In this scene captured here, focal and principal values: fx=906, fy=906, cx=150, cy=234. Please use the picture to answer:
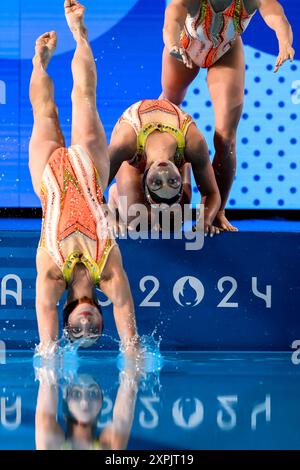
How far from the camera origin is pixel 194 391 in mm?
3148

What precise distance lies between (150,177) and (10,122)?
1.87 meters

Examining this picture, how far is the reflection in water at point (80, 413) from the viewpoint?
243cm

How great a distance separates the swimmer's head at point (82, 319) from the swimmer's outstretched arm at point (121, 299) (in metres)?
0.15

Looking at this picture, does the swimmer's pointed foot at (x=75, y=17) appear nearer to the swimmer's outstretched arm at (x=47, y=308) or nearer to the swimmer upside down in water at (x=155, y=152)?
the swimmer upside down in water at (x=155, y=152)

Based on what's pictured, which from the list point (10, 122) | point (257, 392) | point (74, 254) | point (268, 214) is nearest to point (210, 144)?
point (268, 214)

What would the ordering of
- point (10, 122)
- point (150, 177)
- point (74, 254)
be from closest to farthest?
point (74, 254)
point (150, 177)
point (10, 122)

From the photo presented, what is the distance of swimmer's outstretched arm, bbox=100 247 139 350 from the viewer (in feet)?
11.8

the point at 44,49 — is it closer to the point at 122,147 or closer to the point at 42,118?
the point at 42,118

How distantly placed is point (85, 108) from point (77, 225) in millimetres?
615

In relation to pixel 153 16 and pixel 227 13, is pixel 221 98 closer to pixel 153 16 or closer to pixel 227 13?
pixel 227 13

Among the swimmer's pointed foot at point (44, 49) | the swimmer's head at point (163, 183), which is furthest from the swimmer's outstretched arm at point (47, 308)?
the swimmer's pointed foot at point (44, 49)

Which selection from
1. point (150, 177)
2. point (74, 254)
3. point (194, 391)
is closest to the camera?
point (194, 391)

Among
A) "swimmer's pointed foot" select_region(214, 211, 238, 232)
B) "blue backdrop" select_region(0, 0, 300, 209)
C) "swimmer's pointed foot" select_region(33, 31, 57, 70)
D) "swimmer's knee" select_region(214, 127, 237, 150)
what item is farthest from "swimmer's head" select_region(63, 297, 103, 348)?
"blue backdrop" select_region(0, 0, 300, 209)

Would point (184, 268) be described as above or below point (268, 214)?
below
